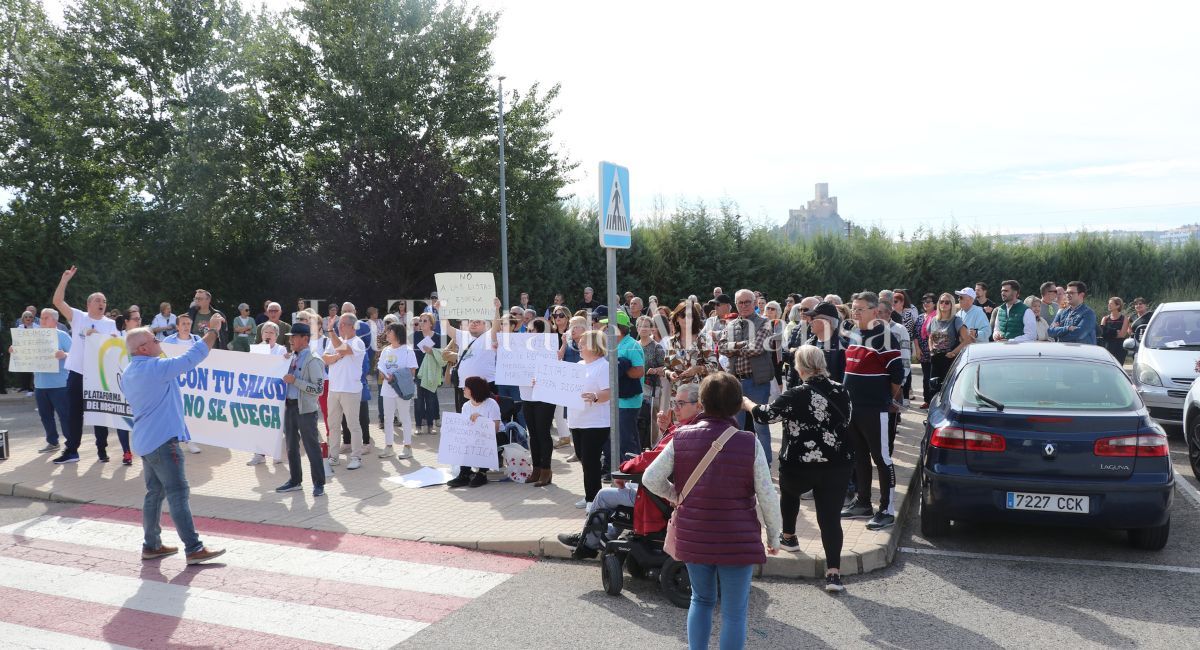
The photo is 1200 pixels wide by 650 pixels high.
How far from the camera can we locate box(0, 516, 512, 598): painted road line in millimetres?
6246

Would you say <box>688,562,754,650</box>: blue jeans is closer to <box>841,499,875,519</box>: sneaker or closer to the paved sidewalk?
the paved sidewalk

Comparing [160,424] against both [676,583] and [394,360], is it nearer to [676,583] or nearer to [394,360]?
[676,583]

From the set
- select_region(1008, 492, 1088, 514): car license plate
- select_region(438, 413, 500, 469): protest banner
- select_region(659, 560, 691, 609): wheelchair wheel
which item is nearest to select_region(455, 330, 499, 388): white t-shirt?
select_region(438, 413, 500, 469): protest banner

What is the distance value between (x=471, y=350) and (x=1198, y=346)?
949cm

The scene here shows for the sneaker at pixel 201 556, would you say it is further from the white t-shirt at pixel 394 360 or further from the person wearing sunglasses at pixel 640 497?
the white t-shirt at pixel 394 360

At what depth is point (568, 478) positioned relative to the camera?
9.59 m

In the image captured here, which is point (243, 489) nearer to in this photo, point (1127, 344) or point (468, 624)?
point (468, 624)

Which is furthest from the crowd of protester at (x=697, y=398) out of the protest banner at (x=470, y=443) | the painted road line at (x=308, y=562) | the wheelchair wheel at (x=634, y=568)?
the painted road line at (x=308, y=562)

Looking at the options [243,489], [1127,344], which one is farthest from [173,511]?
[1127,344]

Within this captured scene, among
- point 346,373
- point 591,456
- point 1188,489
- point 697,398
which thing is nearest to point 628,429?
point 591,456

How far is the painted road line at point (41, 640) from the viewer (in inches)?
204

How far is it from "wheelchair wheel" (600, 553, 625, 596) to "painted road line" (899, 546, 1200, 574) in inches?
97.5

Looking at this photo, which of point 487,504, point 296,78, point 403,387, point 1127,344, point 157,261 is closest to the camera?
point 487,504

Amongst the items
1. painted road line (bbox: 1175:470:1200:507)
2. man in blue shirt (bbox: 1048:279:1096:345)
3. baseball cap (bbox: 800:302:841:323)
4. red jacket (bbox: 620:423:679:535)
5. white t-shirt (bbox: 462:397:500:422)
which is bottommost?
painted road line (bbox: 1175:470:1200:507)
